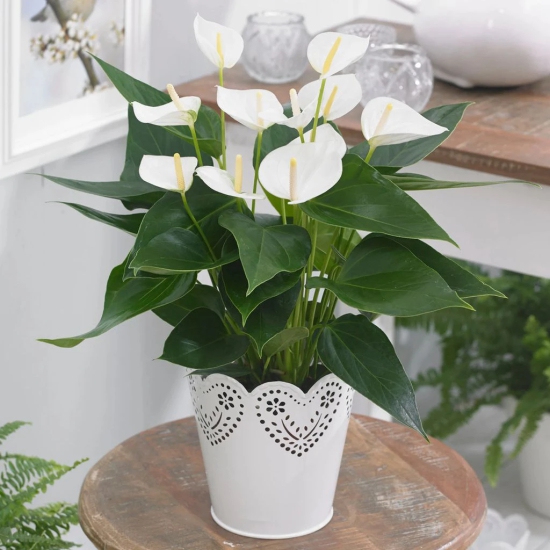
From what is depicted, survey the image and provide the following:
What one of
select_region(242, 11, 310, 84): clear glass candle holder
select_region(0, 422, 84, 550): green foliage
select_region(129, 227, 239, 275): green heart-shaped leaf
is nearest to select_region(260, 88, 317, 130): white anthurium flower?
select_region(129, 227, 239, 275): green heart-shaped leaf

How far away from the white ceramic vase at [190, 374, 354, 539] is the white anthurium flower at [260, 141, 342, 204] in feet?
0.56

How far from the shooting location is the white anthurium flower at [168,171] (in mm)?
707

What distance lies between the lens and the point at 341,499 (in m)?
0.91

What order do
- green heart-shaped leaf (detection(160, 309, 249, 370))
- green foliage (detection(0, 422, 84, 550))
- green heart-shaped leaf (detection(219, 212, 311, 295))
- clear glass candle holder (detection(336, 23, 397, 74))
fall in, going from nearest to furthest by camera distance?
green heart-shaped leaf (detection(219, 212, 311, 295)) < green heart-shaped leaf (detection(160, 309, 249, 370)) < green foliage (detection(0, 422, 84, 550)) < clear glass candle holder (detection(336, 23, 397, 74))

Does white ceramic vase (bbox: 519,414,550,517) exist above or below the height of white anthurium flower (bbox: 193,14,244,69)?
below

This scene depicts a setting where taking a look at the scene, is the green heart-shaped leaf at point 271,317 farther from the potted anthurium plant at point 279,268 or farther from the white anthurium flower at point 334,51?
the white anthurium flower at point 334,51

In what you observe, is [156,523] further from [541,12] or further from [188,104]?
[541,12]

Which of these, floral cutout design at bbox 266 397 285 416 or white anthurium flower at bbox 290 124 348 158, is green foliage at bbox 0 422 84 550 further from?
white anthurium flower at bbox 290 124 348 158

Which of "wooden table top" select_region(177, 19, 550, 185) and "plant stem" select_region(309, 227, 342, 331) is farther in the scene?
"wooden table top" select_region(177, 19, 550, 185)

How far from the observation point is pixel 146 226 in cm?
72

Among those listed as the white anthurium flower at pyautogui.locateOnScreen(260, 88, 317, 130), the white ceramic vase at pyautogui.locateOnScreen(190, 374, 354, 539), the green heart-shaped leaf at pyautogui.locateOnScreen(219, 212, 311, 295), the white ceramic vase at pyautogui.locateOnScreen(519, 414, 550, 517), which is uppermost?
the white anthurium flower at pyautogui.locateOnScreen(260, 88, 317, 130)

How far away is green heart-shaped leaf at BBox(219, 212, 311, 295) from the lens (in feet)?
2.17

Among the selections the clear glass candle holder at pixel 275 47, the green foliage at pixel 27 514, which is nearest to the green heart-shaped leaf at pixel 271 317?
the green foliage at pixel 27 514

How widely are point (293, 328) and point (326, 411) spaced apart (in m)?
0.10
